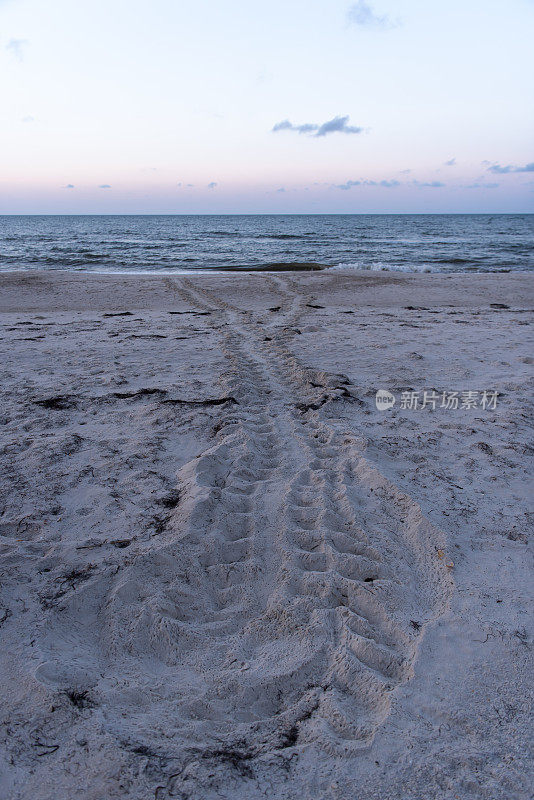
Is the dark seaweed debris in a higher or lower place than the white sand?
higher

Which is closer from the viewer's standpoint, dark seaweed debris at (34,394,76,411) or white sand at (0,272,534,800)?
white sand at (0,272,534,800)

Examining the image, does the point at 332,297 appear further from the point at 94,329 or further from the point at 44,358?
the point at 44,358

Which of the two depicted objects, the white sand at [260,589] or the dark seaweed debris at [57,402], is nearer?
the white sand at [260,589]

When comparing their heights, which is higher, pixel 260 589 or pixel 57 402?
pixel 57 402

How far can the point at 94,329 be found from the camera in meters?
7.16

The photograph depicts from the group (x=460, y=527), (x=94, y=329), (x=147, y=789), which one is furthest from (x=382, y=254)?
(x=147, y=789)

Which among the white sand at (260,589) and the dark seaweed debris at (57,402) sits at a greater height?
the dark seaweed debris at (57,402)

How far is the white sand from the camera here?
1.48 metres

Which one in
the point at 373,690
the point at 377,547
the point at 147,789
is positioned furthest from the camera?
the point at 377,547

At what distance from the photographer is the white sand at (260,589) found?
1479mm

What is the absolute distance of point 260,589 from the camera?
2199 millimetres

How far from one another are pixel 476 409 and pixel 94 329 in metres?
5.45

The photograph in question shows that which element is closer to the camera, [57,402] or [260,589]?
[260,589]

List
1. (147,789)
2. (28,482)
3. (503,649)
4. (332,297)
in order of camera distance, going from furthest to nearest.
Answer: (332,297)
(28,482)
(503,649)
(147,789)
